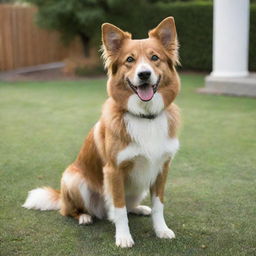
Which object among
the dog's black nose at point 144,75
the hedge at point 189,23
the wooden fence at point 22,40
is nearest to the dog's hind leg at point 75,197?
the dog's black nose at point 144,75

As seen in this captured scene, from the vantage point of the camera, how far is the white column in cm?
947

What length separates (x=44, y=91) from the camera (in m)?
10.7

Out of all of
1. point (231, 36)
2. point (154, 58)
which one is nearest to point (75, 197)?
point (154, 58)

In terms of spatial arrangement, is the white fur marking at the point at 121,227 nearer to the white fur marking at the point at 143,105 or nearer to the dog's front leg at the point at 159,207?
the dog's front leg at the point at 159,207

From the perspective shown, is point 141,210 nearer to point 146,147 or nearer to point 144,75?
point 146,147

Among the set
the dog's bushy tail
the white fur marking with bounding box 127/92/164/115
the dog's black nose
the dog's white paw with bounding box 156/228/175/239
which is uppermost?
the dog's black nose

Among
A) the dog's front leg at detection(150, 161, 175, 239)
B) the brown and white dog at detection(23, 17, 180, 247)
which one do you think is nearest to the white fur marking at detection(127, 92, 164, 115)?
the brown and white dog at detection(23, 17, 180, 247)

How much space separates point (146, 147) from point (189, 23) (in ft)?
35.7

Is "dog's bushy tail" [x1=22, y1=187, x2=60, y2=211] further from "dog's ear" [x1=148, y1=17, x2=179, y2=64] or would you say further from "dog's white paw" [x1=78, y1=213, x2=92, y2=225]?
"dog's ear" [x1=148, y1=17, x2=179, y2=64]

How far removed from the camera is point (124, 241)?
3.12 m

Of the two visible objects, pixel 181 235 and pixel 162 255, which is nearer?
pixel 162 255

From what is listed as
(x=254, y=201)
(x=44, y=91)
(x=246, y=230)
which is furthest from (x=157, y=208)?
(x=44, y=91)

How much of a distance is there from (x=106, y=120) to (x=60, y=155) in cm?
228

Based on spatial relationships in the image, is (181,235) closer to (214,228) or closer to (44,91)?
(214,228)
